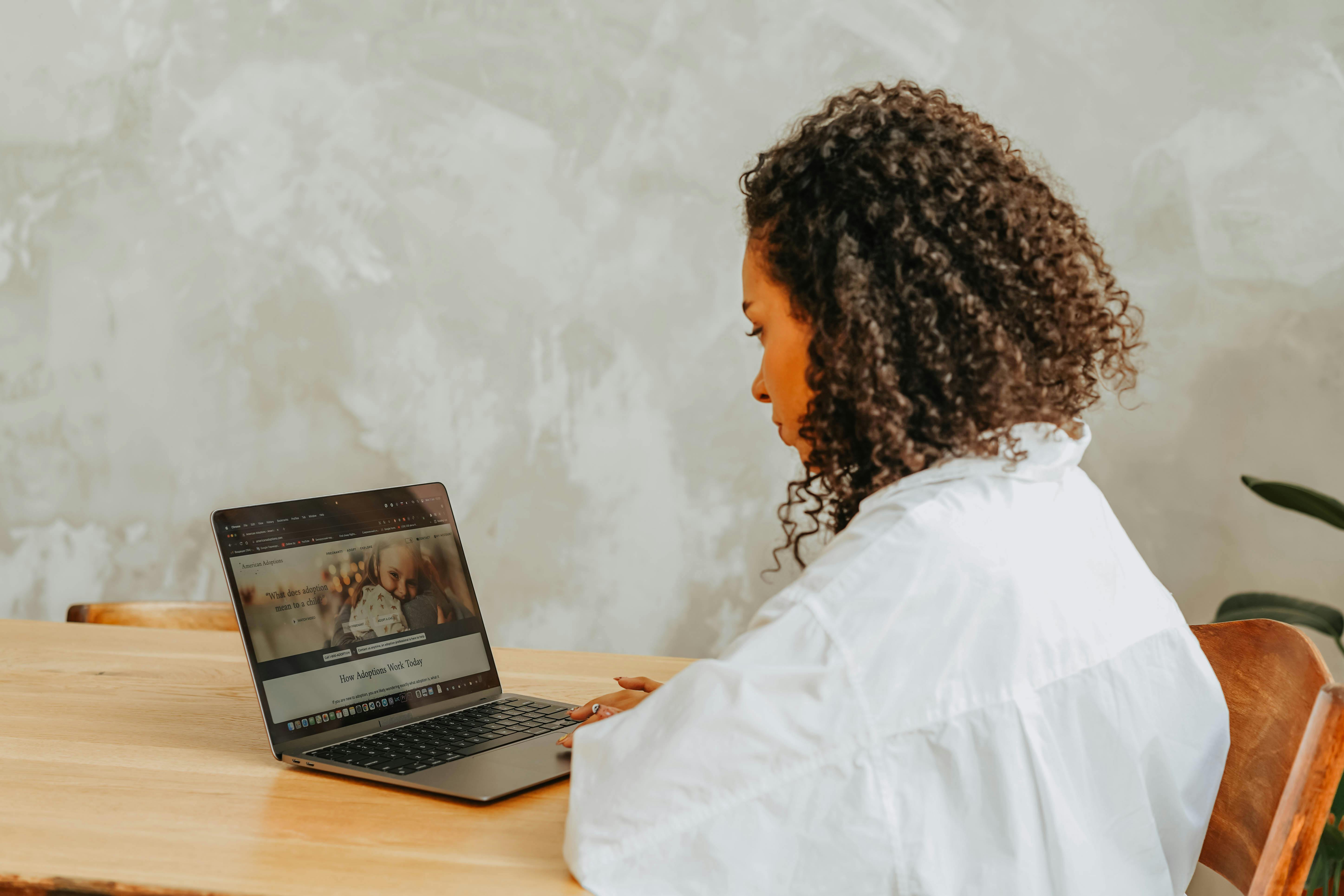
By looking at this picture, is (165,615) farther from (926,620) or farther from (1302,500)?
(1302,500)

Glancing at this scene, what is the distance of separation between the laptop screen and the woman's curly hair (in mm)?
428

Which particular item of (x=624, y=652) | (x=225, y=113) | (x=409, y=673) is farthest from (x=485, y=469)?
(x=409, y=673)

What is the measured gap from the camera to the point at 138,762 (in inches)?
37.1

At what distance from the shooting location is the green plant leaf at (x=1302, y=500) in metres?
1.70

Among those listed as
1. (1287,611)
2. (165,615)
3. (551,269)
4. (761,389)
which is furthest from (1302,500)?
(165,615)

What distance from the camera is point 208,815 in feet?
2.67

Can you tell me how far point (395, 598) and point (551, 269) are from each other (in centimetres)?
138

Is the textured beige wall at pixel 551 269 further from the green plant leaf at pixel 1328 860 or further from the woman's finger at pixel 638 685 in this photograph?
Answer: the woman's finger at pixel 638 685

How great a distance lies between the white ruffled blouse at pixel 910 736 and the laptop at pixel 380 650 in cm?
21

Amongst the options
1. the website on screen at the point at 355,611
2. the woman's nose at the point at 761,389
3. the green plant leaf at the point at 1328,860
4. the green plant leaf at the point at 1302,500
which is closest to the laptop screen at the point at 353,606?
the website on screen at the point at 355,611

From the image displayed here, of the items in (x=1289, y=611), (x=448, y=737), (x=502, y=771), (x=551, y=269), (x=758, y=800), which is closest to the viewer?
(x=758, y=800)

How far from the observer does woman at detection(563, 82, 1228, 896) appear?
688mm

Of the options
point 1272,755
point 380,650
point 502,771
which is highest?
point 380,650

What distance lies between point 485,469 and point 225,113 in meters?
1.03
